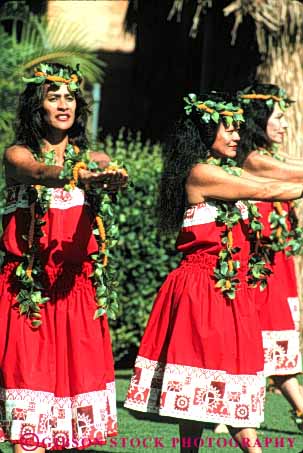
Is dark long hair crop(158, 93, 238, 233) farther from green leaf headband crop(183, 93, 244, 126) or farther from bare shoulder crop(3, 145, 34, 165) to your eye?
bare shoulder crop(3, 145, 34, 165)

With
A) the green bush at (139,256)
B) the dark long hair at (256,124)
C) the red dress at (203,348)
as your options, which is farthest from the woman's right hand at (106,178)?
the green bush at (139,256)

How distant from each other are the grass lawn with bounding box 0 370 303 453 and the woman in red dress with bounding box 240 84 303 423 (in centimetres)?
29

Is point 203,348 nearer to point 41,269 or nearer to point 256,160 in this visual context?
point 41,269

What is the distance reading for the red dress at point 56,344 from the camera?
19.1ft

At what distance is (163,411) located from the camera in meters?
6.11

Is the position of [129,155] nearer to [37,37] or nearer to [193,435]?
[37,37]

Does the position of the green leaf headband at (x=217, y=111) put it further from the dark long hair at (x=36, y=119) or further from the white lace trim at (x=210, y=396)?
the white lace trim at (x=210, y=396)

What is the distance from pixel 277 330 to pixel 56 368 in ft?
6.66

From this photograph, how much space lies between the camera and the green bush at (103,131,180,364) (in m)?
9.94

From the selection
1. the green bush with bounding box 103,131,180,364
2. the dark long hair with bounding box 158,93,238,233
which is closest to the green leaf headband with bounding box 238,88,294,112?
the dark long hair with bounding box 158,93,238,233

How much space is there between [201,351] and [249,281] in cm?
48

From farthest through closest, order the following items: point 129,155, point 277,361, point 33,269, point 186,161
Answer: point 129,155
point 277,361
point 186,161
point 33,269

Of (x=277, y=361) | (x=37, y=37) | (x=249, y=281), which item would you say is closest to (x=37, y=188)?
(x=249, y=281)

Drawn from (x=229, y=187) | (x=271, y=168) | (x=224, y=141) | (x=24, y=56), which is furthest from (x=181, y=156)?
(x=24, y=56)
